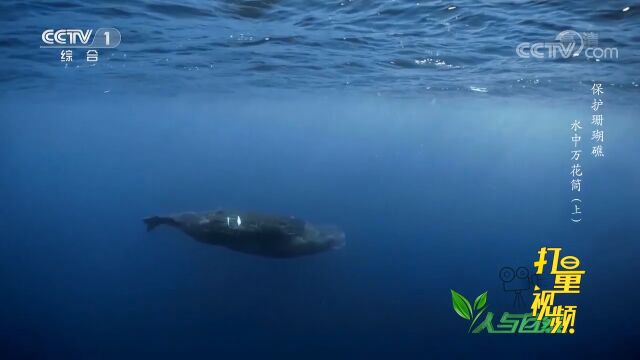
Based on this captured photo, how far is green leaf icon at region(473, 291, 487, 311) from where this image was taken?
432 centimetres

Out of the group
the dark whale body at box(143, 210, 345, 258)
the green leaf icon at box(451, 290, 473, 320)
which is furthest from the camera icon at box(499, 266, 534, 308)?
the dark whale body at box(143, 210, 345, 258)

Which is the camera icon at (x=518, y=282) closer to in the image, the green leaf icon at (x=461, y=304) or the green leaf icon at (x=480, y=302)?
the green leaf icon at (x=480, y=302)

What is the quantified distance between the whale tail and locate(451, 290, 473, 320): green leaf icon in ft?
11.5

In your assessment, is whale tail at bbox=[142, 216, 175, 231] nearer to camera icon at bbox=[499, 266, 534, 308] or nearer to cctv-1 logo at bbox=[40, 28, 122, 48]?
cctv-1 logo at bbox=[40, 28, 122, 48]

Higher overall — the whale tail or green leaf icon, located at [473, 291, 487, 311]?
the whale tail

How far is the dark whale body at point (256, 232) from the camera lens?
4.77 metres

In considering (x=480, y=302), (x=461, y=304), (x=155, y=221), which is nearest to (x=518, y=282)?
(x=480, y=302)

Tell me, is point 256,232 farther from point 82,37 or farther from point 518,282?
point 518,282

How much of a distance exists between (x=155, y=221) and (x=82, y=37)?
2.23m

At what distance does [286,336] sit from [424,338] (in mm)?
1882

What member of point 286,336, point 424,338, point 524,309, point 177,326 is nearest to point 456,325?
point 524,309

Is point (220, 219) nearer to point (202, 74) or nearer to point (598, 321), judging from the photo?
point (202, 74)

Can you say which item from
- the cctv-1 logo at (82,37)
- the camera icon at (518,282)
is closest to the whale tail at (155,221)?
the cctv-1 logo at (82,37)

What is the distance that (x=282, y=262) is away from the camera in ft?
19.2
